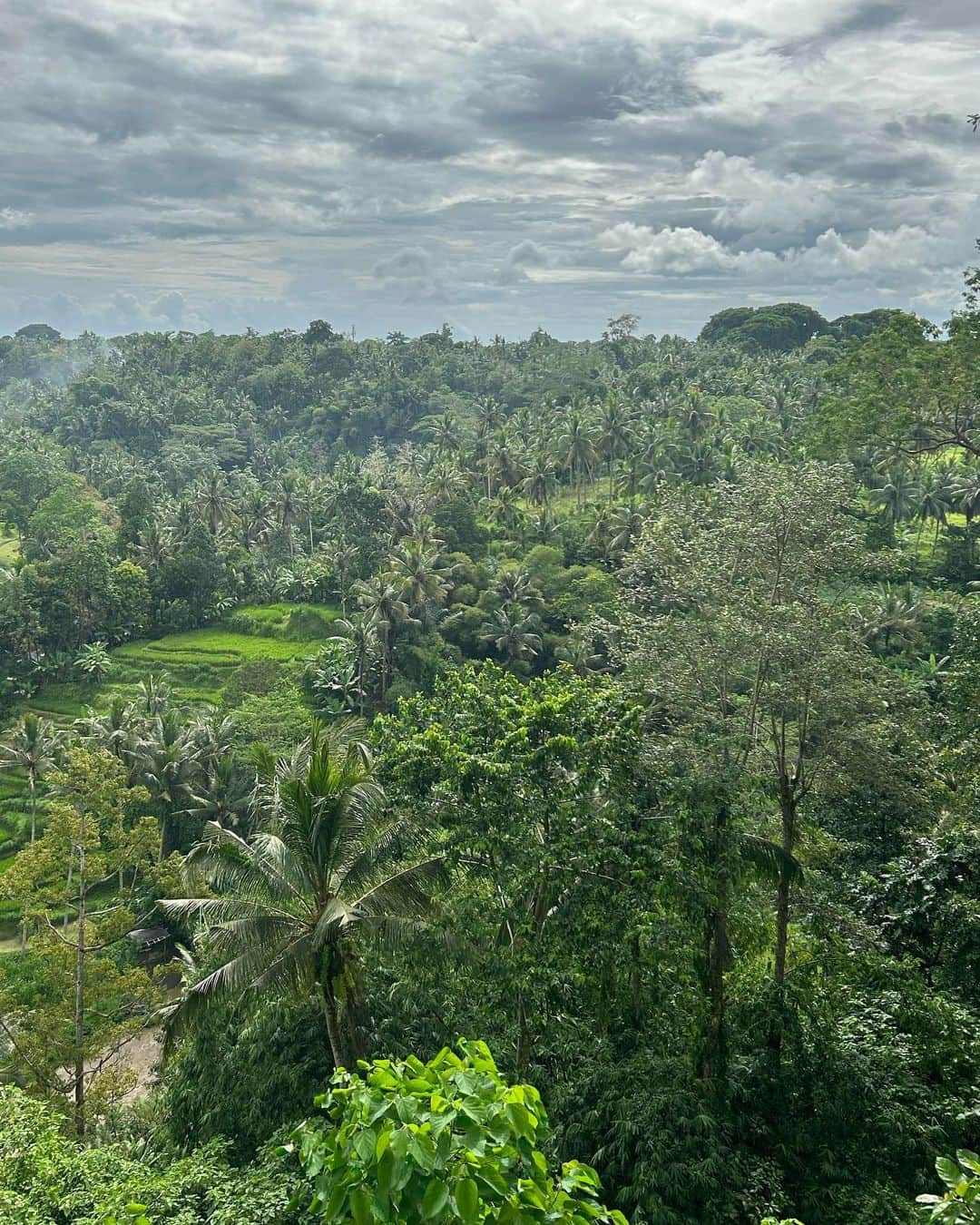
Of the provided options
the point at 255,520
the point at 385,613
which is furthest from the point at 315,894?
the point at 255,520

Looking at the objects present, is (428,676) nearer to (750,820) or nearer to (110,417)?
(750,820)

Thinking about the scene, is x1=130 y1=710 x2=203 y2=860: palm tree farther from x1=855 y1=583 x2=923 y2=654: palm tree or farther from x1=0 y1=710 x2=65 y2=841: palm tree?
x1=855 y1=583 x2=923 y2=654: palm tree

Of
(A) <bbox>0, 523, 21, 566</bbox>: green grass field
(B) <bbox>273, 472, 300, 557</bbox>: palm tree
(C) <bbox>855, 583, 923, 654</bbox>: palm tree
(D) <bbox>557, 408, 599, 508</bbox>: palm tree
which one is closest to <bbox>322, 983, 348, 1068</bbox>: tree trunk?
(C) <bbox>855, 583, 923, 654</bbox>: palm tree

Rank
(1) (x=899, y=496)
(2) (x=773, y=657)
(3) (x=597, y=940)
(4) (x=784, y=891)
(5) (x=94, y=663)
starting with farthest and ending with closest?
(1) (x=899, y=496)
(5) (x=94, y=663)
(2) (x=773, y=657)
(4) (x=784, y=891)
(3) (x=597, y=940)

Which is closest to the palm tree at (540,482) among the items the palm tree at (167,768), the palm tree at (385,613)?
the palm tree at (385,613)

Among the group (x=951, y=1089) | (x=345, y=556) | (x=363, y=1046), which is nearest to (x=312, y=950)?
(x=363, y=1046)

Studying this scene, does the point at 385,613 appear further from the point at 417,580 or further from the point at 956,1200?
the point at 956,1200
